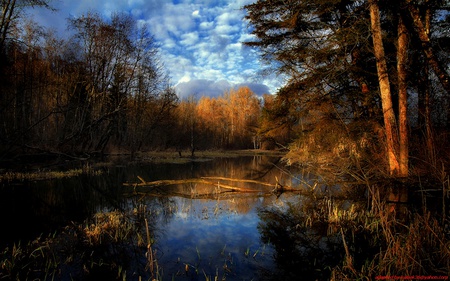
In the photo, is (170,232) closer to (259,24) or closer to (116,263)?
(116,263)

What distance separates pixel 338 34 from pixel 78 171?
16.7 metres

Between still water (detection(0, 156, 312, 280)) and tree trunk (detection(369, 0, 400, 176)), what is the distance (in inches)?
144

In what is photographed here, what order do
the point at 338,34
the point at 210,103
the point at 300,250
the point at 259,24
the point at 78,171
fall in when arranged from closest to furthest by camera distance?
the point at 300,250, the point at 338,34, the point at 259,24, the point at 78,171, the point at 210,103

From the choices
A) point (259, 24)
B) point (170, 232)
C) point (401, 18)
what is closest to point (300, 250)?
point (170, 232)

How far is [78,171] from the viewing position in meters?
17.1

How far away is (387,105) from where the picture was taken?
840 cm

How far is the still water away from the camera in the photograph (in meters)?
5.07

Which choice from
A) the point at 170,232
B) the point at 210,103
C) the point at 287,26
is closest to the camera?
the point at 170,232

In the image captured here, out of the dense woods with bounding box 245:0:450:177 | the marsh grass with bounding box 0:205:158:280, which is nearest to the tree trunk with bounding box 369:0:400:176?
the dense woods with bounding box 245:0:450:177

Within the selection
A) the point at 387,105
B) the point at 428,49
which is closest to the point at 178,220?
the point at 387,105

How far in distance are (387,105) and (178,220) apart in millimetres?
7581

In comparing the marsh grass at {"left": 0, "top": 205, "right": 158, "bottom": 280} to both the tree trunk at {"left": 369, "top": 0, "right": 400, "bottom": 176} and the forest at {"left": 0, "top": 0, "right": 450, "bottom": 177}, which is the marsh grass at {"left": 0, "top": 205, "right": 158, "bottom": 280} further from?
the tree trunk at {"left": 369, "top": 0, "right": 400, "bottom": 176}

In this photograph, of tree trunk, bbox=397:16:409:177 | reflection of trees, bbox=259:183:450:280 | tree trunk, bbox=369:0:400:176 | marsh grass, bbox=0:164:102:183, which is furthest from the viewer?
marsh grass, bbox=0:164:102:183

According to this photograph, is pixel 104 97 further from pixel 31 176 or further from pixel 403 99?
pixel 403 99
